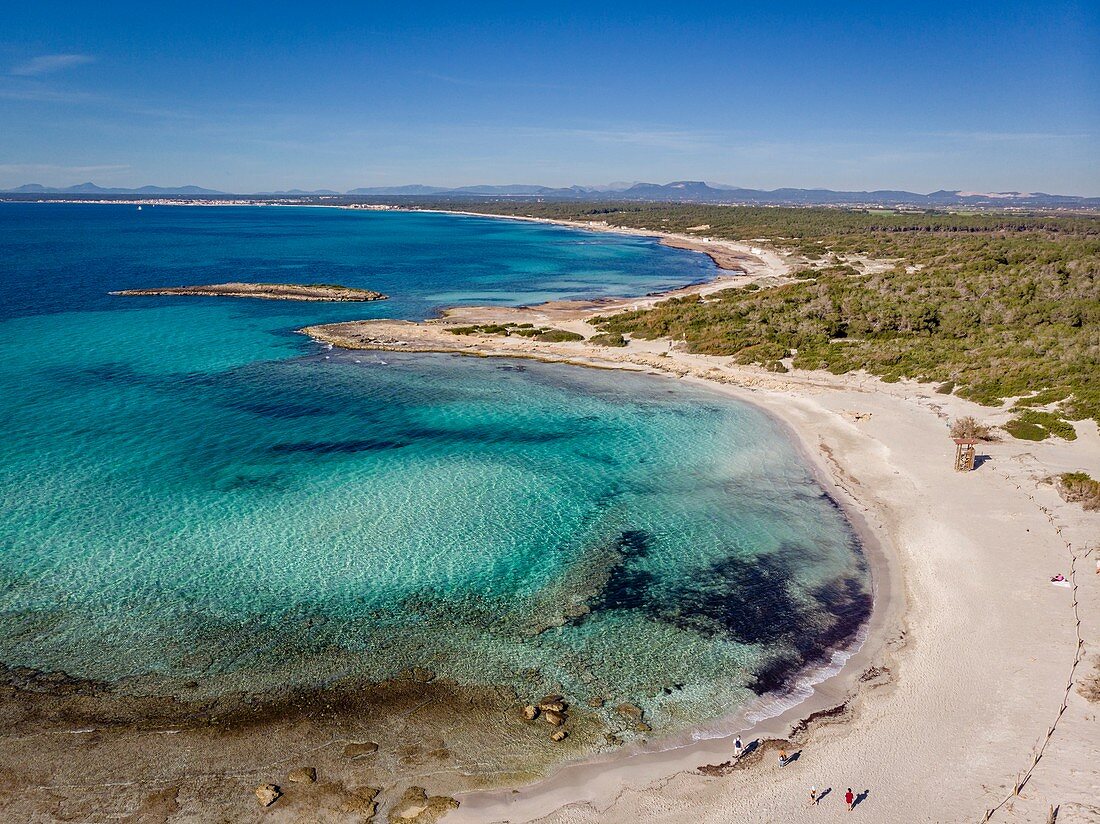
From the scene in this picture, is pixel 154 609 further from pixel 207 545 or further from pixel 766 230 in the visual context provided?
pixel 766 230

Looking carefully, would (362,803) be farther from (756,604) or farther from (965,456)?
(965,456)

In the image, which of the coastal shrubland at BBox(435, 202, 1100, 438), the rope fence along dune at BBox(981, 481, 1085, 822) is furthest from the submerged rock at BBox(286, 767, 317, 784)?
the coastal shrubland at BBox(435, 202, 1100, 438)

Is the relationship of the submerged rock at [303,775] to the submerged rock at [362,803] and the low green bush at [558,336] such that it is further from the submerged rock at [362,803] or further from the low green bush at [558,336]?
the low green bush at [558,336]

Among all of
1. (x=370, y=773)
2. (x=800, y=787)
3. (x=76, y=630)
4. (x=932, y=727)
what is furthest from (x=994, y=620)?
(x=76, y=630)

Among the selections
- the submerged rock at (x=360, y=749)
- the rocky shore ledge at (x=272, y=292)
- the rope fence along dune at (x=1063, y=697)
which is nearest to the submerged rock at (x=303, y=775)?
the submerged rock at (x=360, y=749)

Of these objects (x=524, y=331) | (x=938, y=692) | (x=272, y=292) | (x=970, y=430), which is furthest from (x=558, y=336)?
(x=938, y=692)
